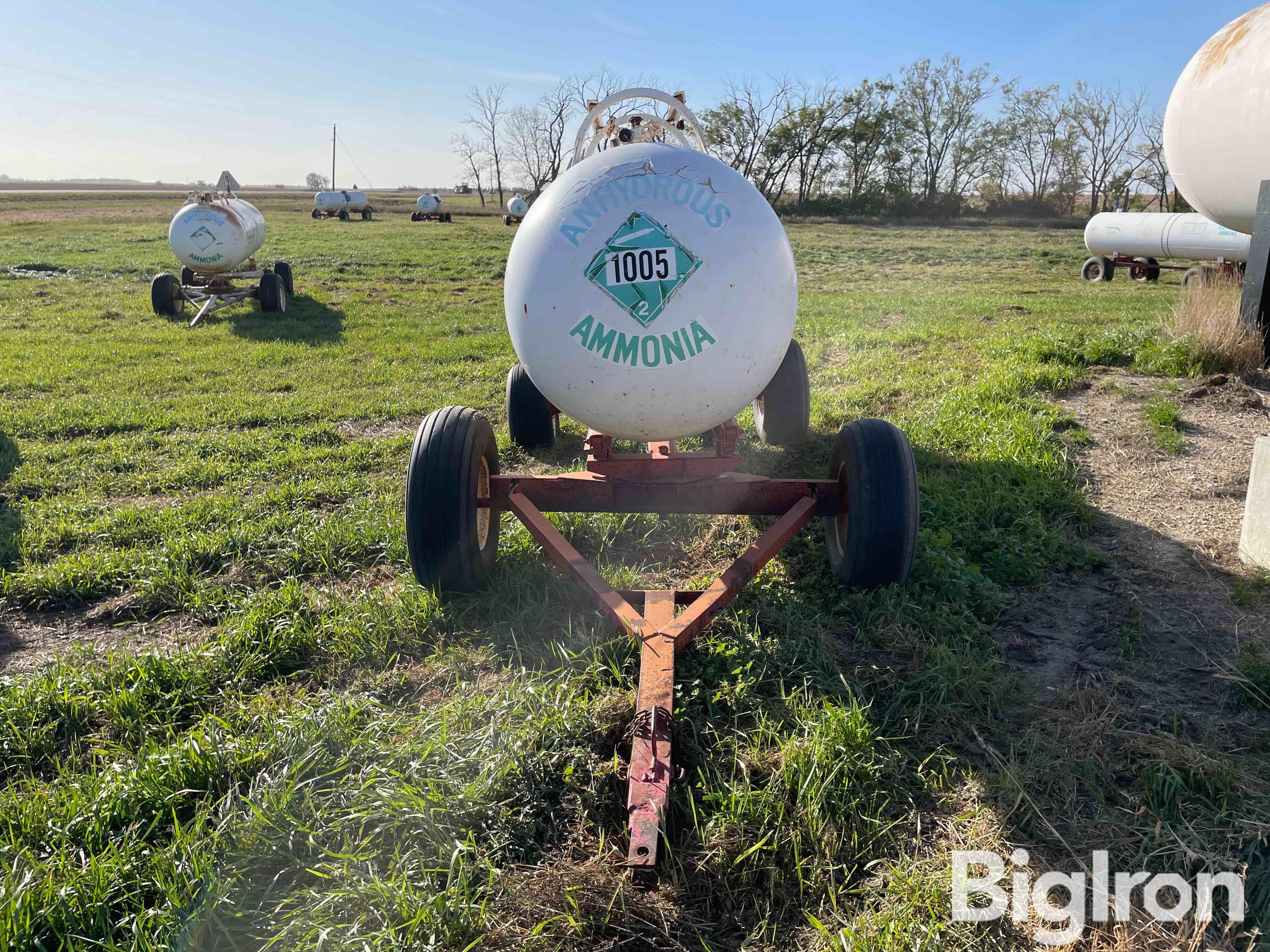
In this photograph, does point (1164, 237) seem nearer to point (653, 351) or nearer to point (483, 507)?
point (653, 351)

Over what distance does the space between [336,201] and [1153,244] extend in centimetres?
4220

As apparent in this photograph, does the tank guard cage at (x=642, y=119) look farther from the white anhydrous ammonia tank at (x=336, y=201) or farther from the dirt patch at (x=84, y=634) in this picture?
the white anhydrous ammonia tank at (x=336, y=201)

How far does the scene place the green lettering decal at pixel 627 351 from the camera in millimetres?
2992

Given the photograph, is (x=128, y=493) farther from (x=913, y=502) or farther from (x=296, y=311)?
(x=296, y=311)

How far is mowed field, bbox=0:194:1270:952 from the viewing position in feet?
6.58

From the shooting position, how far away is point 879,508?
3287mm

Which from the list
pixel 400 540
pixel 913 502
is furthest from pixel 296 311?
pixel 913 502

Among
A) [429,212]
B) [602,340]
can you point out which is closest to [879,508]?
[602,340]

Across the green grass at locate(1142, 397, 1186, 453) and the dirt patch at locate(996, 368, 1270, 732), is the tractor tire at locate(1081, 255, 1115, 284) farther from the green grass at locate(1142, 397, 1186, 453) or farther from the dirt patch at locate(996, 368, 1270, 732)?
the dirt patch at locate(996, 368, 1270, 732)

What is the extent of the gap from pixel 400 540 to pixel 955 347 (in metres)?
6.98

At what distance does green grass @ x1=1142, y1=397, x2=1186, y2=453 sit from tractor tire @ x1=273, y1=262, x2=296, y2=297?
39.3ft

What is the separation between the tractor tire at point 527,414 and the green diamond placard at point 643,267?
2.52 m

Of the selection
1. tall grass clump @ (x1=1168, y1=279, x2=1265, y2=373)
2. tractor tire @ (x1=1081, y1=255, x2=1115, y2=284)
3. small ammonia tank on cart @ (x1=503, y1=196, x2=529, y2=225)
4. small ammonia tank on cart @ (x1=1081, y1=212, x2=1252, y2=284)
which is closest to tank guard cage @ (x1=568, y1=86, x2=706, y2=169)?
tall grass clump @ (x1=1168, y1=279, x2=1265, y2=373)

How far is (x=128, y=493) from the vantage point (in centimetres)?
510
